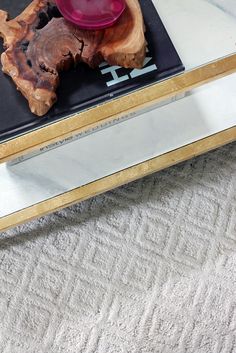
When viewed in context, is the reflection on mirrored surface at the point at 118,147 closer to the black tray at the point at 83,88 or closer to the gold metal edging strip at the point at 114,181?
the gold metal edging strip at the point at 114,181

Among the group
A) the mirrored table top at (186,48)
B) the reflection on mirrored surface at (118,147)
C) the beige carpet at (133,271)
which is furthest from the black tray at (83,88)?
the beige carpet at (133,271)

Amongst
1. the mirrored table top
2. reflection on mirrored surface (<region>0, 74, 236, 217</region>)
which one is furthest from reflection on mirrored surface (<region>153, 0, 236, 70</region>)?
reflection on mirrored surface (<region>0, 74, 236, 217</region>)

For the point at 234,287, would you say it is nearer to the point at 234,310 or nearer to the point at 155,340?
the point at 234,310

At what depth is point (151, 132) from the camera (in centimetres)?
94

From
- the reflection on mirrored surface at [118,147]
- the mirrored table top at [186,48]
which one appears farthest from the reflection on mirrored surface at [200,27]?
the reflection on mirrored surface at [118,147]

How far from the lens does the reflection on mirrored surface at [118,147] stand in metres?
0.91

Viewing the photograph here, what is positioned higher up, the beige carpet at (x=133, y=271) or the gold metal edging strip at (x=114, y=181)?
the gold metal edging strip at (x=114, y=181)

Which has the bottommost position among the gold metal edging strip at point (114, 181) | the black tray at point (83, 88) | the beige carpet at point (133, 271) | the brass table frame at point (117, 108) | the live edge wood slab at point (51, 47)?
the beige carpet at point (133, 271)

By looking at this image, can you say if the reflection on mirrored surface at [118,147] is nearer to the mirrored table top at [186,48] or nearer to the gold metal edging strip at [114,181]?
the gold metal edging strip at [114,181]

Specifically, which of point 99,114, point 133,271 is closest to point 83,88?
point 99,114

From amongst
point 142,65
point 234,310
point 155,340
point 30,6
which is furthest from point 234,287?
point 30,6

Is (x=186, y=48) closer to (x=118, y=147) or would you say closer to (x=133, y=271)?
(x=118, y=147)

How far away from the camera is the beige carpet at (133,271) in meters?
0.93

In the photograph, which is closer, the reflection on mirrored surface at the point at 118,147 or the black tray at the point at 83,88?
the black tray at the point at 83,88
